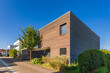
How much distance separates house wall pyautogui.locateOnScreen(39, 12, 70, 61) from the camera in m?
12.1

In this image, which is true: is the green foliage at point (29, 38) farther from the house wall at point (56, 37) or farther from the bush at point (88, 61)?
the bush at point (88, 61)

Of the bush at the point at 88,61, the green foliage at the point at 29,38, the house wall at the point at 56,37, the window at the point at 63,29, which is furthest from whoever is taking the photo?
the green foliage at the point at 29,38

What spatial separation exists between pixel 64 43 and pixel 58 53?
208cm

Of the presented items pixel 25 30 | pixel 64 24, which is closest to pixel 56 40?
pixel 64 24

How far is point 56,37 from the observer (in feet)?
46.0

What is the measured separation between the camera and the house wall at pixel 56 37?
12096 millimetres

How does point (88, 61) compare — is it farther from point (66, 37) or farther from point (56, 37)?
point (56, 37)

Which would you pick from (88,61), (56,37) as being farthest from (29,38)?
(88,61)

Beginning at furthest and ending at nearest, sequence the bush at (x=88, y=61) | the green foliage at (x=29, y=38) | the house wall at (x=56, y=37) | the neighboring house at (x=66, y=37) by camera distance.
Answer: the green foliage at (x=29, y=38), the house wall at (x=56, y=37), the neighboring house at (x=66, y=37), the bush at (x=88, y=61)

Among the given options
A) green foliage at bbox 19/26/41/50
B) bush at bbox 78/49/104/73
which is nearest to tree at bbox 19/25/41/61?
green foliage at bbox 19/26/41/50

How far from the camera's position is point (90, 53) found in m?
7.48

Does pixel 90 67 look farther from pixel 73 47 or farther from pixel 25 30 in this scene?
pixel 25 30

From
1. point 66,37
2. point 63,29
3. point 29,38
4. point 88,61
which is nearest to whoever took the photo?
point 88,61

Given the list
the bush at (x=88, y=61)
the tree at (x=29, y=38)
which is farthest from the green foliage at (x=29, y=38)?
the bush at (x=88, y=61)
